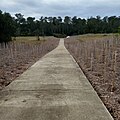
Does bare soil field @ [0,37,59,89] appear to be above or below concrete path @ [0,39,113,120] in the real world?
below

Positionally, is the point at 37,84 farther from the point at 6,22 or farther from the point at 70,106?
the point at 6,22

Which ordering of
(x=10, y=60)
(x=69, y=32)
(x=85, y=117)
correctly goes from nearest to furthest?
(x=85, y=117), (x=10, y=60), (x=69, y=32)

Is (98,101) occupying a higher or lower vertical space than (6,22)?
lower

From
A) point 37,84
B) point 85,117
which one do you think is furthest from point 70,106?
point 37,84

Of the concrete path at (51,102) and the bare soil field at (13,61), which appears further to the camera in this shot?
the bare soil field at (13,61)

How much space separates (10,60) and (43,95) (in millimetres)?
11981

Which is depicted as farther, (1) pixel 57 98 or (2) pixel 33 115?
(1) pixel 57 98

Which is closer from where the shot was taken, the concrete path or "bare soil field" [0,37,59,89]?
the concrete path

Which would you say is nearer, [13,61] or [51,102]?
[51,102]

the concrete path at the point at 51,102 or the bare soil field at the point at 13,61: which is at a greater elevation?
the concrete path at the point at 51,102

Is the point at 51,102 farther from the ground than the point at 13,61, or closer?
farther from the ground

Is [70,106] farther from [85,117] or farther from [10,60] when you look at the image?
[10,60]

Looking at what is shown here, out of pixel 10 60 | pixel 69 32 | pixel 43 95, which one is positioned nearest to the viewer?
pixel 43 95

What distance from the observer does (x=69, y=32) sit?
13962 cm
